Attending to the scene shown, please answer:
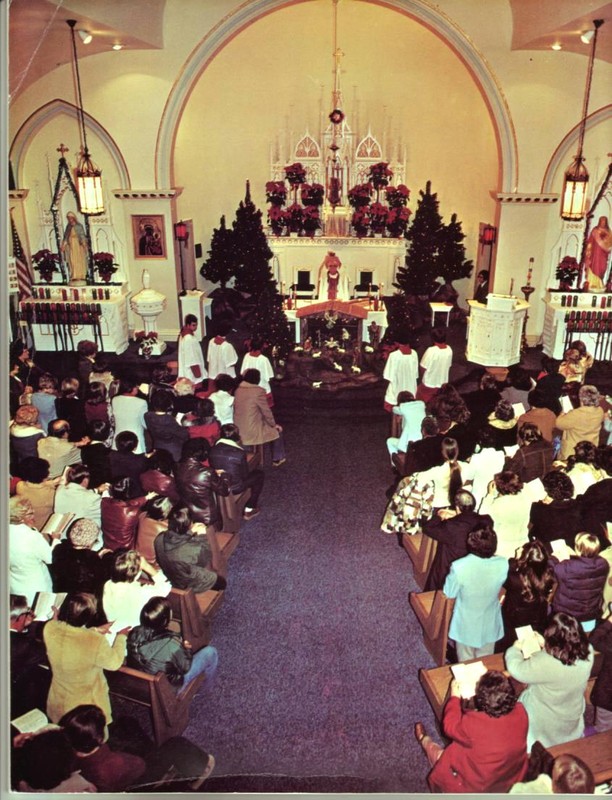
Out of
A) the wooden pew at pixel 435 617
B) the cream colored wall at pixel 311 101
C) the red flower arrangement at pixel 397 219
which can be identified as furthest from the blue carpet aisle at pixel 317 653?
the red flower arrangement at pixel 397 219

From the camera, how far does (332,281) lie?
41.9 feet

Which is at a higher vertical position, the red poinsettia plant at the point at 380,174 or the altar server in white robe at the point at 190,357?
the red poinsettia plant at the point at 380,174

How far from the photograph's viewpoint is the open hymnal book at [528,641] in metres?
4.46

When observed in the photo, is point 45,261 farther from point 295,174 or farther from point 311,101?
point 311,101

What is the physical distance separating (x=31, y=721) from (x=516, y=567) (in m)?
3.43

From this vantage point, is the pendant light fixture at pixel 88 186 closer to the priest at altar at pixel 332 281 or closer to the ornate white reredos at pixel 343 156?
the priest at altar at pixel 332 281

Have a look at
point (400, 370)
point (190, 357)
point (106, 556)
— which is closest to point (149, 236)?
point (190, 357)

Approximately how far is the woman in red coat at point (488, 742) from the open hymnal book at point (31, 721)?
245 cm

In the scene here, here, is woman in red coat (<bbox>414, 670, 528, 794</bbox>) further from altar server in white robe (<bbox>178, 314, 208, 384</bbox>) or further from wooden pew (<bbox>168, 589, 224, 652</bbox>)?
altar server in white robe (<bbox>178, 314, 208, 384</bbox>)

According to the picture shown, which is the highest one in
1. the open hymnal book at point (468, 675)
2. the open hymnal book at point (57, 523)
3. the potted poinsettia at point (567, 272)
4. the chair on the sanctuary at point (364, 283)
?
the potted poinsettia at point (567, 272)

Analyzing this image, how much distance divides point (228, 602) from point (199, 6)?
9653 mm

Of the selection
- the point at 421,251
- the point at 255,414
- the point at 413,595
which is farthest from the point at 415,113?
the point at 413,595

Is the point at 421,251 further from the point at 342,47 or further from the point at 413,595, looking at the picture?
the point at 413,595

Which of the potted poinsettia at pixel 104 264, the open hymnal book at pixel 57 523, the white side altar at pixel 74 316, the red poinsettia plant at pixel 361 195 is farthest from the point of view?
the red poinsettia plant at pixel 361 195
